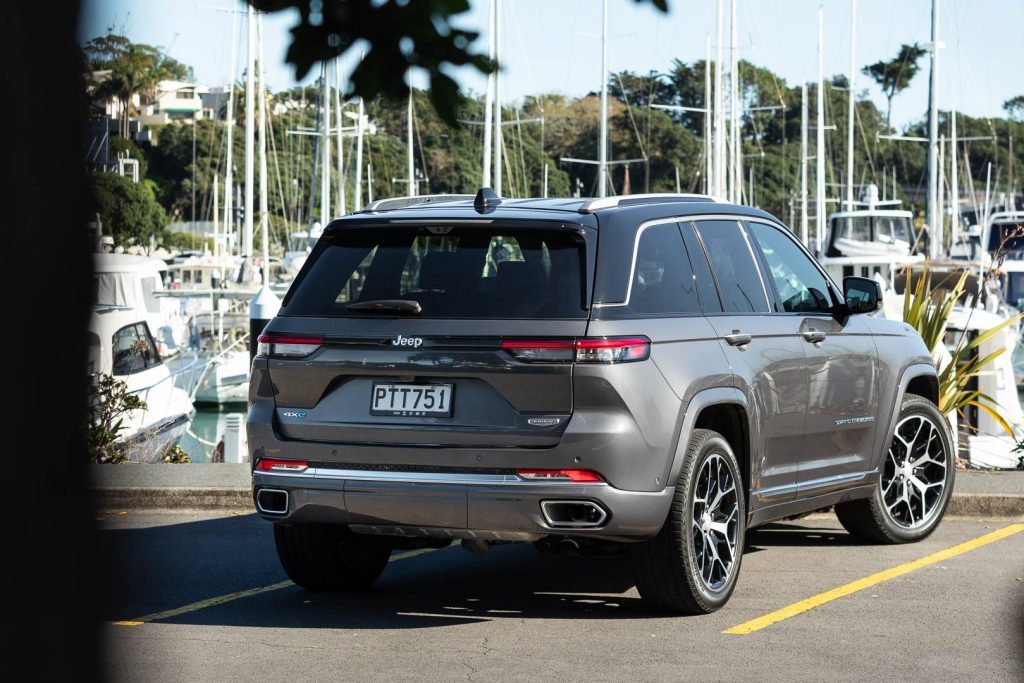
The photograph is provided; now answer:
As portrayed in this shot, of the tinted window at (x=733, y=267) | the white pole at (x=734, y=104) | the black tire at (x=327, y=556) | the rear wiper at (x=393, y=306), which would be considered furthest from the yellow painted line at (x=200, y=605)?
the white pole at (x=734, y=104)

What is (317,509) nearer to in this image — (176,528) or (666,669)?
(666,669)

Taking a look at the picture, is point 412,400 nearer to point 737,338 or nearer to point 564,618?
point 564,618

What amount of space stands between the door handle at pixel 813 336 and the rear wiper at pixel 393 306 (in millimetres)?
2166

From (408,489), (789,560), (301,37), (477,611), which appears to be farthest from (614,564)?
(301,37)

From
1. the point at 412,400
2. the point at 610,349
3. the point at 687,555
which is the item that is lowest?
the point at 687,555

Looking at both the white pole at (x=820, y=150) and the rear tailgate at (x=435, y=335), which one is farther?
the white pole at (x=820, y=150)

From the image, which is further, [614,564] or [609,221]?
[614,564]

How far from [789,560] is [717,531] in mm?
1562

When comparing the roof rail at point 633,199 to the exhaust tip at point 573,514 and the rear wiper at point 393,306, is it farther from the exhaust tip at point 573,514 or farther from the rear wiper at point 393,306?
the exhaust tip at point 573,514

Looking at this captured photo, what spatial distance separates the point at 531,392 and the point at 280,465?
3.96 feet

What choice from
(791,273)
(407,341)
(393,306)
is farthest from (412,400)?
(791,273)

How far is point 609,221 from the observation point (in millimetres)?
6914

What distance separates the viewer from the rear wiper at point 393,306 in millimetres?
6809

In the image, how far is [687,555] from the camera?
6.86 m
